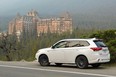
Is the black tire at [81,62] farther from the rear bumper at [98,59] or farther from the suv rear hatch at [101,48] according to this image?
the suv rear hatch at [101,48]

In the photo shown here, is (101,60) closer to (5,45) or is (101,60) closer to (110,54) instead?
(110,54)

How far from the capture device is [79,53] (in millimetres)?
16938

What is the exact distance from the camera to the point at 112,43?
18766mm

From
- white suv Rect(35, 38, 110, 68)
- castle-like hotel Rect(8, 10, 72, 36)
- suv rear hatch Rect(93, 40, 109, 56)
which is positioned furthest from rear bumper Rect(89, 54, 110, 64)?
castle-like hotel Rect(8, 10, 72, 36)

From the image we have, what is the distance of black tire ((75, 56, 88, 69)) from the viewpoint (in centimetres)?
1667

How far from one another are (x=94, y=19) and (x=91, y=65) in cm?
15835

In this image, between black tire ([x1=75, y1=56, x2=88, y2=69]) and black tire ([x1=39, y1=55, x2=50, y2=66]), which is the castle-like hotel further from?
black tire ([x1=75, y1=56, x2=88, y2=69])

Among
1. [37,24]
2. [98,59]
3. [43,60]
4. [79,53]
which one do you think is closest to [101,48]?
[98,59]

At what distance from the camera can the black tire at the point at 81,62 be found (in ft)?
54.7

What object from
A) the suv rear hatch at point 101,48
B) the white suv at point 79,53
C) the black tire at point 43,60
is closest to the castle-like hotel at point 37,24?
the black tire at point 43,60

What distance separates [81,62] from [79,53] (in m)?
0.46

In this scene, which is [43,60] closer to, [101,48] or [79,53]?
[79,53]

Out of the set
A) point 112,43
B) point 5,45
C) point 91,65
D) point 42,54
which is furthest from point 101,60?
point 5,45

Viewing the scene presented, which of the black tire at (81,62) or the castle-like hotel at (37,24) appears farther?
the castle-like hotel at (37,24)
